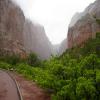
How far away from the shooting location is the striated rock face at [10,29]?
2763 inches

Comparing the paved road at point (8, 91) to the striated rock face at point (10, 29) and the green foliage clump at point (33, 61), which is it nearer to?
the green foliage clump at point (33, 61)

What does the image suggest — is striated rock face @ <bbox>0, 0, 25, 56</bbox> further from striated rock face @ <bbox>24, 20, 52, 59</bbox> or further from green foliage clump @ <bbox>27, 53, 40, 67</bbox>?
striated rock face @ <bbox>24, 20, 52, 59</bbox>

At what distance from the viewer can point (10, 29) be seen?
76750 mm

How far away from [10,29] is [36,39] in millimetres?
48325

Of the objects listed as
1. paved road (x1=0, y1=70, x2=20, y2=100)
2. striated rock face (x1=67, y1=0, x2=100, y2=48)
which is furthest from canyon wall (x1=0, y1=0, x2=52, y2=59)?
paved road (x1=0, y1=70, x2=20, y2=100)

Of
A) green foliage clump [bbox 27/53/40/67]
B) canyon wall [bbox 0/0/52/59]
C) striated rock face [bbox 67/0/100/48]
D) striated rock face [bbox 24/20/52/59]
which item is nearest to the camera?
green foliage clump [bbox 27/53/40/67]

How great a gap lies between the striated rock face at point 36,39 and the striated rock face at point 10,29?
2486 cm

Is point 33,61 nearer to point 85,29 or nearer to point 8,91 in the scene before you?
point 85,29

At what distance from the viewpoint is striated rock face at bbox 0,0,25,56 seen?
230 feet

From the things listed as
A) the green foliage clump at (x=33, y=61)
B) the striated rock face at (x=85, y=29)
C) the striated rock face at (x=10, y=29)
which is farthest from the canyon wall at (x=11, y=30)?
the green foliage clump at (x=33, y=61)

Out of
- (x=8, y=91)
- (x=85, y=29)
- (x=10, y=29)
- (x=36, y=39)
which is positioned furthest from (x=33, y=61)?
(x=36, y=39)

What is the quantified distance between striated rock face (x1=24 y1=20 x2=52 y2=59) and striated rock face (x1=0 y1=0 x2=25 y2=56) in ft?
81.6

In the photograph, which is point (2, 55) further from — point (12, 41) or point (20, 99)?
point (20, 99)

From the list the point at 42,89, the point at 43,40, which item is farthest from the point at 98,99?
the point at 43,40
